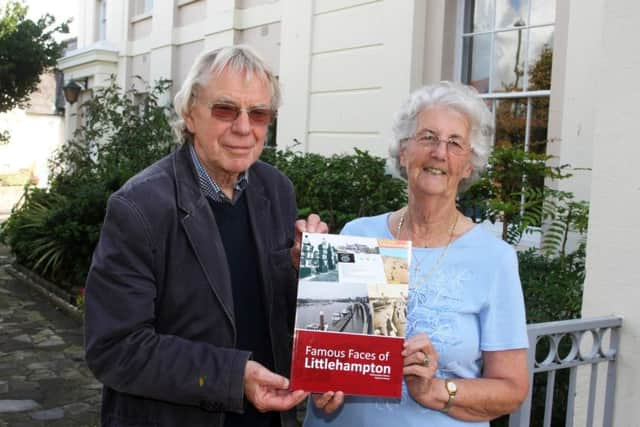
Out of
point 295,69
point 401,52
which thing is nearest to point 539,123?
point 401,52

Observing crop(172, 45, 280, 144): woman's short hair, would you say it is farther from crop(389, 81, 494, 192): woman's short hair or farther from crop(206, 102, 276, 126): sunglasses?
crop(389, 81, 494, 192): woman's short hair

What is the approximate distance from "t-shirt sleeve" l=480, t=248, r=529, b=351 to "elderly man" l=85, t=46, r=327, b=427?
557mm

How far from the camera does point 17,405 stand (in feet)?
17.7

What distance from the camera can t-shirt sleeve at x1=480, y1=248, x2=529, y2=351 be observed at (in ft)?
6.84

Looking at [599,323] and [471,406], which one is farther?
[599,323]

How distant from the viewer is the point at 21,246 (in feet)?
36.4

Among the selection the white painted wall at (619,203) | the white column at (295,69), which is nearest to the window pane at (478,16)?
the white column at (295,69)

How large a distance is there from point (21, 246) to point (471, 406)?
10.3 meters

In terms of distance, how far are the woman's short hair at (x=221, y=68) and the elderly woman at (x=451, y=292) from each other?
50 centimetres

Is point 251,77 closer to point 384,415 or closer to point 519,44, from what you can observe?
point 384,415

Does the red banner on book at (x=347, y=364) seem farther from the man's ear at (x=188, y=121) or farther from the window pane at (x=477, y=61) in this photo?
the window pane at (x=477, y=61)

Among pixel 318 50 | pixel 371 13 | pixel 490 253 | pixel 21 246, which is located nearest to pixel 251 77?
pixel 490 253

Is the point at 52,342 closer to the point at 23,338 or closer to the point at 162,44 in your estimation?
the point at 23,338

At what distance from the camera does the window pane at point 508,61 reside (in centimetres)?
641
